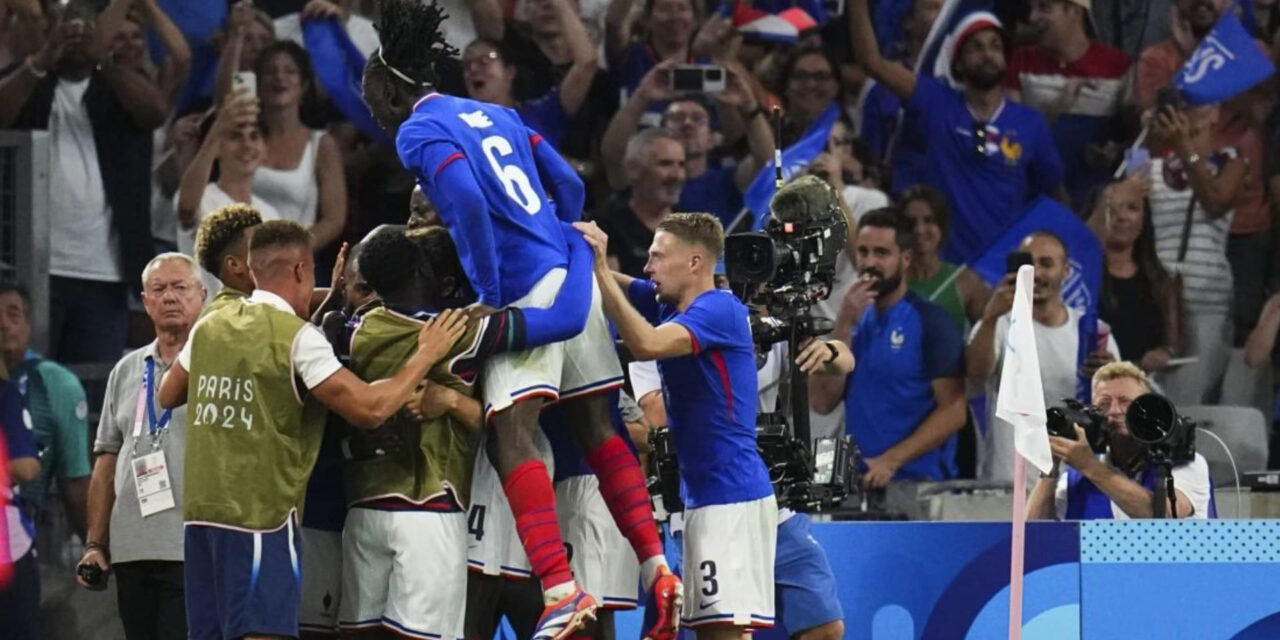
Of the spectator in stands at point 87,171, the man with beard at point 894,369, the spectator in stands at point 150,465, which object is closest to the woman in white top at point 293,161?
the spectator in stands at point 87,171

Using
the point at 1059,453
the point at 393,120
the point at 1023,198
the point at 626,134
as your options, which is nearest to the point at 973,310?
the point at 1023,198

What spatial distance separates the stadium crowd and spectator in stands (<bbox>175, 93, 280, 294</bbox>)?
0.02 m

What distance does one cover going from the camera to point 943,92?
458 inches

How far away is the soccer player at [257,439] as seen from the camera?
20.5 ft

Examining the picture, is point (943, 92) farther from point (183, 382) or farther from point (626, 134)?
point (183, 382)

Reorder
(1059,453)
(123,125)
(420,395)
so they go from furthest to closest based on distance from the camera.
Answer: (123,125), (1059,453), (420,395)

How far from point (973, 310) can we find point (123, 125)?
4699mm

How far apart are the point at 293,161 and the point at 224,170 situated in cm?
38

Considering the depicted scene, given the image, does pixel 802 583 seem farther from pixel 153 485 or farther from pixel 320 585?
pixel 153 485

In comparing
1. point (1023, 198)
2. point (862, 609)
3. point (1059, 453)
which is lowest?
point (862, 609)

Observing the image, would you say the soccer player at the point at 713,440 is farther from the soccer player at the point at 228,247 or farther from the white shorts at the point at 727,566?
the soccer player at the point at 228,247

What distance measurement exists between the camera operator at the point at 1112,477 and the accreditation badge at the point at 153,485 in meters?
3.37

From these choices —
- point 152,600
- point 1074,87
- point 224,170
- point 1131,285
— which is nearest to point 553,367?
point 152,600

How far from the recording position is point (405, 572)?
6.45 metres
